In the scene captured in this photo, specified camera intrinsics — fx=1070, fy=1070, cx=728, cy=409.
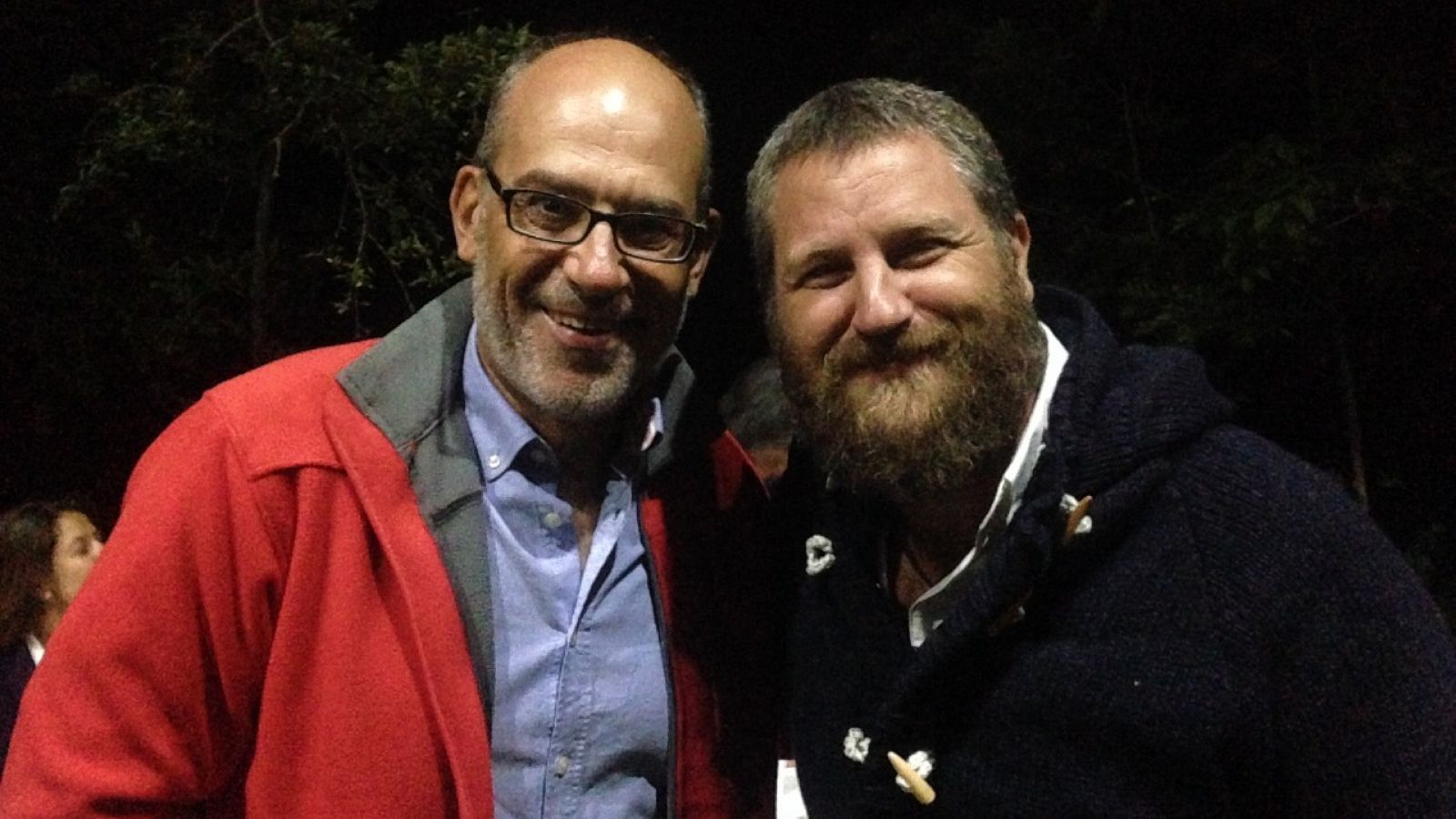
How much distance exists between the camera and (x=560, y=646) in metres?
1.54

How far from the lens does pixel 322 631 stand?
1373 mm

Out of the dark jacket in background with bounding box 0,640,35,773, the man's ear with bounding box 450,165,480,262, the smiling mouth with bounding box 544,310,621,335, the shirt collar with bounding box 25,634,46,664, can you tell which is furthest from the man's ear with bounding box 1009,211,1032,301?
the shirt collar with bounding box 25,634,46,664

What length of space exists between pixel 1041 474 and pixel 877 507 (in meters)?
0.34

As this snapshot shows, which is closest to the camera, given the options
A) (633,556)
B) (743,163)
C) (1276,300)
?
(633,556)

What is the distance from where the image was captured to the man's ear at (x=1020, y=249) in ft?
4.99

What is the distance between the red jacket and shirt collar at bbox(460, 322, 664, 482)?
96mm

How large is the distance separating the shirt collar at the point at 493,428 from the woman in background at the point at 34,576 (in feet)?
6.89

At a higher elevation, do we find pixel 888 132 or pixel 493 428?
pixel 888 132

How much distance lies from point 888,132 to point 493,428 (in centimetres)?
72

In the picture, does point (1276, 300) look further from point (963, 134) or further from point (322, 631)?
point (322, 631)

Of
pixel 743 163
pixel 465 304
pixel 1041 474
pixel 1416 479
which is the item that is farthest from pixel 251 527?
pixel 743 163

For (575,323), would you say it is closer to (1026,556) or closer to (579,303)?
(579,303)

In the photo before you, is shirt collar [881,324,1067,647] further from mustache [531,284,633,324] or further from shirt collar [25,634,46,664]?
shirt collar [25,634,46,664]

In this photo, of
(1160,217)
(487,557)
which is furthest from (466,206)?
(1160,217)
